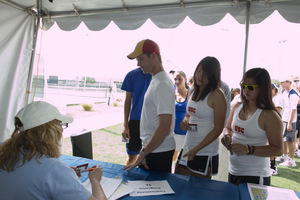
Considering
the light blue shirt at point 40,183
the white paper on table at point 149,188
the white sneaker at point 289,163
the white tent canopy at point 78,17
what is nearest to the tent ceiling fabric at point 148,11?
the white tent canopy at point 78,17

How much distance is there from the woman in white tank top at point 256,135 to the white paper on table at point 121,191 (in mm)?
774

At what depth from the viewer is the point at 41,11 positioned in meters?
3.22

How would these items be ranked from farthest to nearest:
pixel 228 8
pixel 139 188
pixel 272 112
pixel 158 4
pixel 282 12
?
pixel 158 4
pixel 228 8
pixel 282 12
pixel 272 112
pixel 139 188

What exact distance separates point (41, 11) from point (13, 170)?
3.20m

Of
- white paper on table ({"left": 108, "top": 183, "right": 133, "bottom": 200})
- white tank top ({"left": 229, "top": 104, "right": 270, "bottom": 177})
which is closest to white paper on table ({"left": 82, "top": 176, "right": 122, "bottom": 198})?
white paper on table ({"left": 108, "top": 183, "right": 133, "bottom": 200})

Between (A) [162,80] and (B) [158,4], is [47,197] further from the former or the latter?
(B) [158,4]

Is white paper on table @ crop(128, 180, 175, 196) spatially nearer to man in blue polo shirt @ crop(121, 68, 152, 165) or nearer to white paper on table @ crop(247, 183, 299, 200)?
white paper on table @ crop(247, 183, 299, 200)

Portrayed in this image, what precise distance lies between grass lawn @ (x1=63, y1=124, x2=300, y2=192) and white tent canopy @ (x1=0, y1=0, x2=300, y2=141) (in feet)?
5.35

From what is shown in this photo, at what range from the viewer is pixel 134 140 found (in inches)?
97.5

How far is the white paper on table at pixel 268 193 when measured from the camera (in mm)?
1115

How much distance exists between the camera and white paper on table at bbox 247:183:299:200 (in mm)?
1115

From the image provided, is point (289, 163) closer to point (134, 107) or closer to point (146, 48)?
point (134, 107)

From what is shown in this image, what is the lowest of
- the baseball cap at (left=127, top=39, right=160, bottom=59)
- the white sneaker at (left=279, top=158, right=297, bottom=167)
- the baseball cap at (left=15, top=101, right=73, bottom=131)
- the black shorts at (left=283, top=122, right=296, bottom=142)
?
the white sneaker at (left=279, top=158, right=297, bottom=167)

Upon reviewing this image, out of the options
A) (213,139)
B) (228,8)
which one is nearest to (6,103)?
(213,139)
